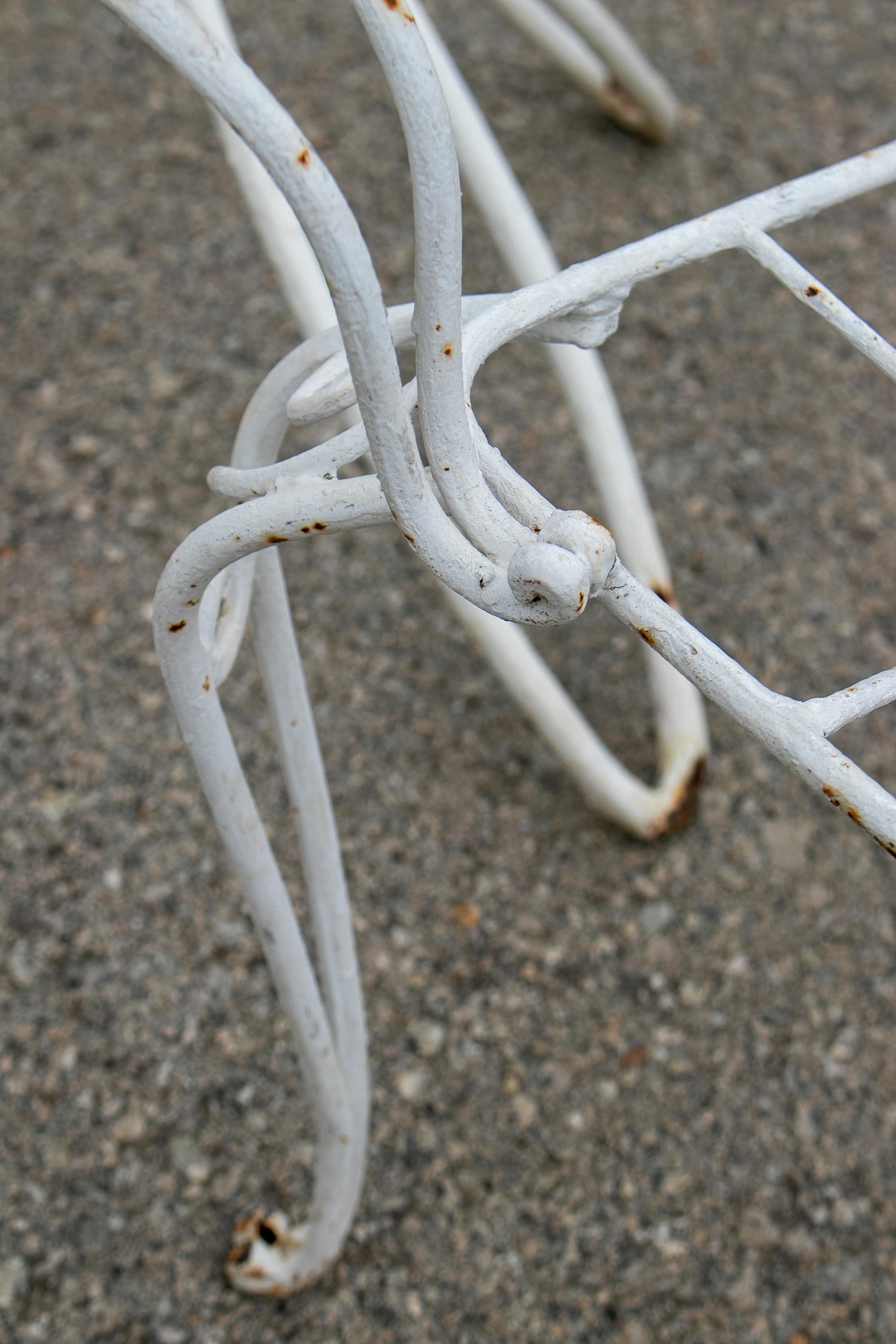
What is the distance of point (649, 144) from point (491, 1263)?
4.86ft

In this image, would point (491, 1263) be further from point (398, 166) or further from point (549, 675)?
point (398, 166)

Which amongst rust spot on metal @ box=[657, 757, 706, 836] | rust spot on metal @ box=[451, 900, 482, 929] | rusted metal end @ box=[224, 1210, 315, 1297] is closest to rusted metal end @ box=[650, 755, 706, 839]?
rust spot on metal @ box=[657, 757, 706, 836]

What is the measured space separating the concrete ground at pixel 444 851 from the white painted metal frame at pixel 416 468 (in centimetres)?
40

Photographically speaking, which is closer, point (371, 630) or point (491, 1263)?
point (491, 1263)

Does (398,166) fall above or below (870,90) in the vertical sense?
above

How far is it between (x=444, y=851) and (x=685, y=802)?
9.1 inches

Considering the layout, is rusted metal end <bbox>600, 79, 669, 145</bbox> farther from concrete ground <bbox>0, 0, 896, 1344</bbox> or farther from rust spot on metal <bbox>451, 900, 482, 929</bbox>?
rust spot on metal <bbox>451, 900, 482, 929</bbox>

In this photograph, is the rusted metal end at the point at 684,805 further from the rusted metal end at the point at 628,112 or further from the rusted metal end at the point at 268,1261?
the rusted metal end at the point at 628,112

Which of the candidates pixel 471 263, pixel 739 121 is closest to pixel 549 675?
pixel 471 263

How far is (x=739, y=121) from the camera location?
1.75m

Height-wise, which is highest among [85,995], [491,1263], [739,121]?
[739,121]

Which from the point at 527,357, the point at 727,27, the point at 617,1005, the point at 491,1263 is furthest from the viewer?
the point at 727,27

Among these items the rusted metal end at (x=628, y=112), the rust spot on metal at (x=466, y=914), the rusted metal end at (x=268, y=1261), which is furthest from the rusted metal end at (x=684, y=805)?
the rusted metal end at (x=628, y=112)

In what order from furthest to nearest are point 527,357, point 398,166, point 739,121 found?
point 739,121 → point 398,166 → point 527,357
